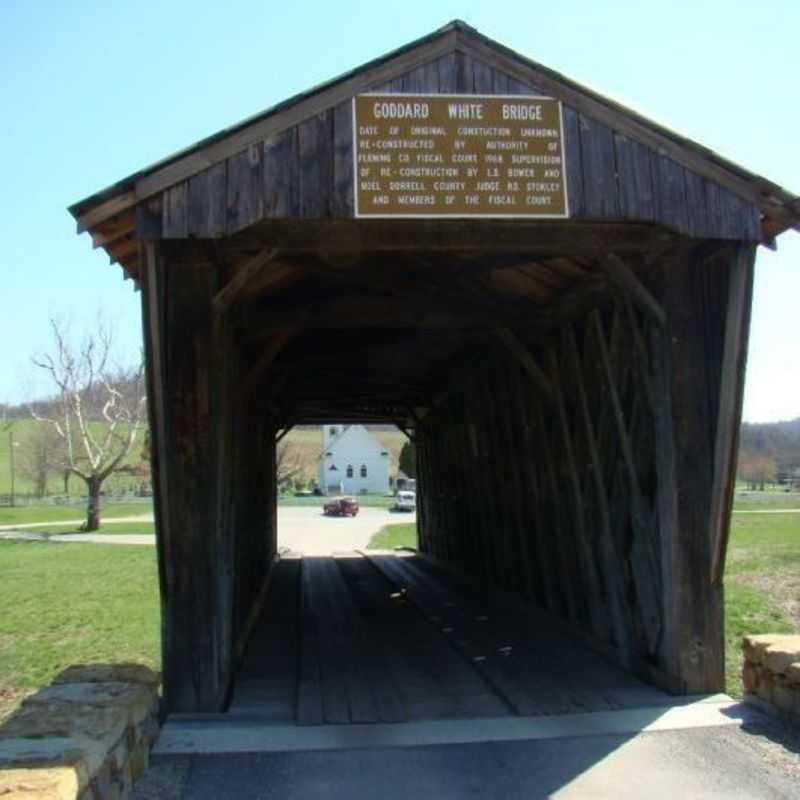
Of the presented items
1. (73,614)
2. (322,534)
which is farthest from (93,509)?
(73,614)

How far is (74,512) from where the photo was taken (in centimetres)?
5088

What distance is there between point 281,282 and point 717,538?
4467mm

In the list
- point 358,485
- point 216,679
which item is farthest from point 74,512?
point 216,679

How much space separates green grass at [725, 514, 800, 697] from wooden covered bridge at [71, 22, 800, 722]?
1.52 metres

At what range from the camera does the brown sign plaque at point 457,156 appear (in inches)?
216

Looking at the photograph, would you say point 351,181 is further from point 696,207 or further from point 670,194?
point 696,207

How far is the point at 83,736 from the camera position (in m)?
4.02

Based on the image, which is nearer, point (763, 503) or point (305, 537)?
point (305, 537)

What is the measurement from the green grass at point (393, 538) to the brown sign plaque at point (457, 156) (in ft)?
61.6

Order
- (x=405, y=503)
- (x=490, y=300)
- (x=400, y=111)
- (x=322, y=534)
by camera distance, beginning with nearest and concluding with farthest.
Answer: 1. (x=400, y=111)
2. (x=490, y=300)
3. (x=322, y=534)
4. (x=405, y=503)

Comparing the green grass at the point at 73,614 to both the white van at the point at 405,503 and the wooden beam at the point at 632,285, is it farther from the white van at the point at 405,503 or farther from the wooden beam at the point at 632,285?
the white van at the point at 405,503

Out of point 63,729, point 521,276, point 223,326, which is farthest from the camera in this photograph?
point 521,276

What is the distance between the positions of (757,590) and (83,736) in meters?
Result: 9.74

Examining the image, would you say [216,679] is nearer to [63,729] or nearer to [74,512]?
[63,729]
